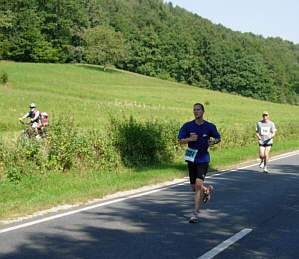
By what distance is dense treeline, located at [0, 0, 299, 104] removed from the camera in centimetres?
8994

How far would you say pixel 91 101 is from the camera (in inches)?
1718

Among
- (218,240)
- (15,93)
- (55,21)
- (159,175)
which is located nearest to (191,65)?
(55,21)

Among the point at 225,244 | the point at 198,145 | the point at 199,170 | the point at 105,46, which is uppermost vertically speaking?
the point at 105,46

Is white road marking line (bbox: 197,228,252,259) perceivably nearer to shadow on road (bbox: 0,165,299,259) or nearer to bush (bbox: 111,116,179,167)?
shadow on road (bbox: 0,165,299,259)

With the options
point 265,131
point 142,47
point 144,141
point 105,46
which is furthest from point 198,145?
point 142,47

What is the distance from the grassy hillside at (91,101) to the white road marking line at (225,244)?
1021 cm

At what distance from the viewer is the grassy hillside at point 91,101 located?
114 feet

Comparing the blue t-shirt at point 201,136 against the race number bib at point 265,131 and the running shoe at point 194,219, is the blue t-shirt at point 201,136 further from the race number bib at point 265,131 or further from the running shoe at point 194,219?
the race number bib at point 265,131

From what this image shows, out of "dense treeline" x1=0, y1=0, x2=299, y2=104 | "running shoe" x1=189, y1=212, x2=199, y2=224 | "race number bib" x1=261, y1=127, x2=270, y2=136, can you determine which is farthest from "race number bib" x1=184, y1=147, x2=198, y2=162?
"dense treeline" x1=0, y1=0, x2=299, y2=104

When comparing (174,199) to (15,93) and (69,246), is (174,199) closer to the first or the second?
(69,246)

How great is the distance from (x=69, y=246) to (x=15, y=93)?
3773 centimetres

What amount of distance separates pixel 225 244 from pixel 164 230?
3.73 feet

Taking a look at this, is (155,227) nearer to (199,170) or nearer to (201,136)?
(199,170)

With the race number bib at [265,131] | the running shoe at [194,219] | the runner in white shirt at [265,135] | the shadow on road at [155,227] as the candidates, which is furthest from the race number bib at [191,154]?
the race number bib at [265,131]
